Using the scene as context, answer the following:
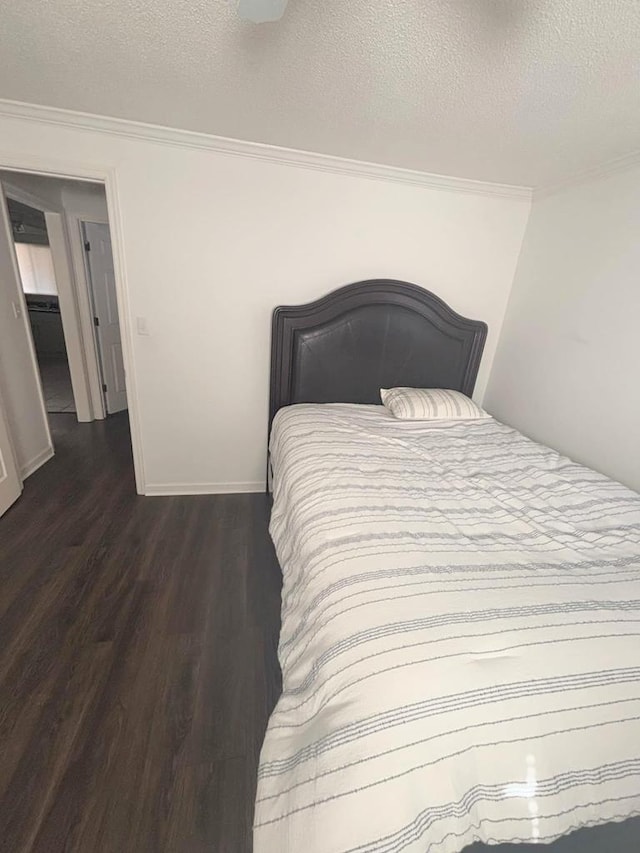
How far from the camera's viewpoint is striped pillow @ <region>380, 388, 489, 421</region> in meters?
2.26

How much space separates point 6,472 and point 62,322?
193 centimetres

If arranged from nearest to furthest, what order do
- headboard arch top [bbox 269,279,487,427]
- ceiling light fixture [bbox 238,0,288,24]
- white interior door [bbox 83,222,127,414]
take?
ceiling light fixture [bbox 238,0,288,24] < headboard arch top [bbox 269,279,487,427] < white interior door [bbox 83,222,127,414]

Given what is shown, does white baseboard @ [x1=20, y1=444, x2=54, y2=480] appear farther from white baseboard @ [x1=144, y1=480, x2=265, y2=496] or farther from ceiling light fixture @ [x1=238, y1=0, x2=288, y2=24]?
ceiling light fixture @ [x1=238, y1=0, x2=288, y2=24]

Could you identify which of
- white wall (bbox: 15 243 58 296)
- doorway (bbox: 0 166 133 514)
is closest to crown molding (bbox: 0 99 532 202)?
doorway (bbox: 0 166 133 514)

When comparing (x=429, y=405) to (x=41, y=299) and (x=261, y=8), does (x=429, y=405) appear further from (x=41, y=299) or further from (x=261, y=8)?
(x=41, y=299)

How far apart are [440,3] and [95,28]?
45.9 inches

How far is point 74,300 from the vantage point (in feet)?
11.4

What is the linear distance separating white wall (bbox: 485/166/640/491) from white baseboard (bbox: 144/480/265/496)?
202cm

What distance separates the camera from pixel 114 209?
2.07 m

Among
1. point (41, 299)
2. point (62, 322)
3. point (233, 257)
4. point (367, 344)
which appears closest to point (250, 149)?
point (233, 257)

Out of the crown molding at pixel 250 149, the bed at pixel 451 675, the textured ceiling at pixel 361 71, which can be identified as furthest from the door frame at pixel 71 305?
the bed at pixel 451 675

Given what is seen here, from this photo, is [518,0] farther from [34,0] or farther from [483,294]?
[483,294]

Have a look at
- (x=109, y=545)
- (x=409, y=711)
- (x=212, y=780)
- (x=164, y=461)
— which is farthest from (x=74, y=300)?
(x=409, y=711)

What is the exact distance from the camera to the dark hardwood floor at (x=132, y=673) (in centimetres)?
105
